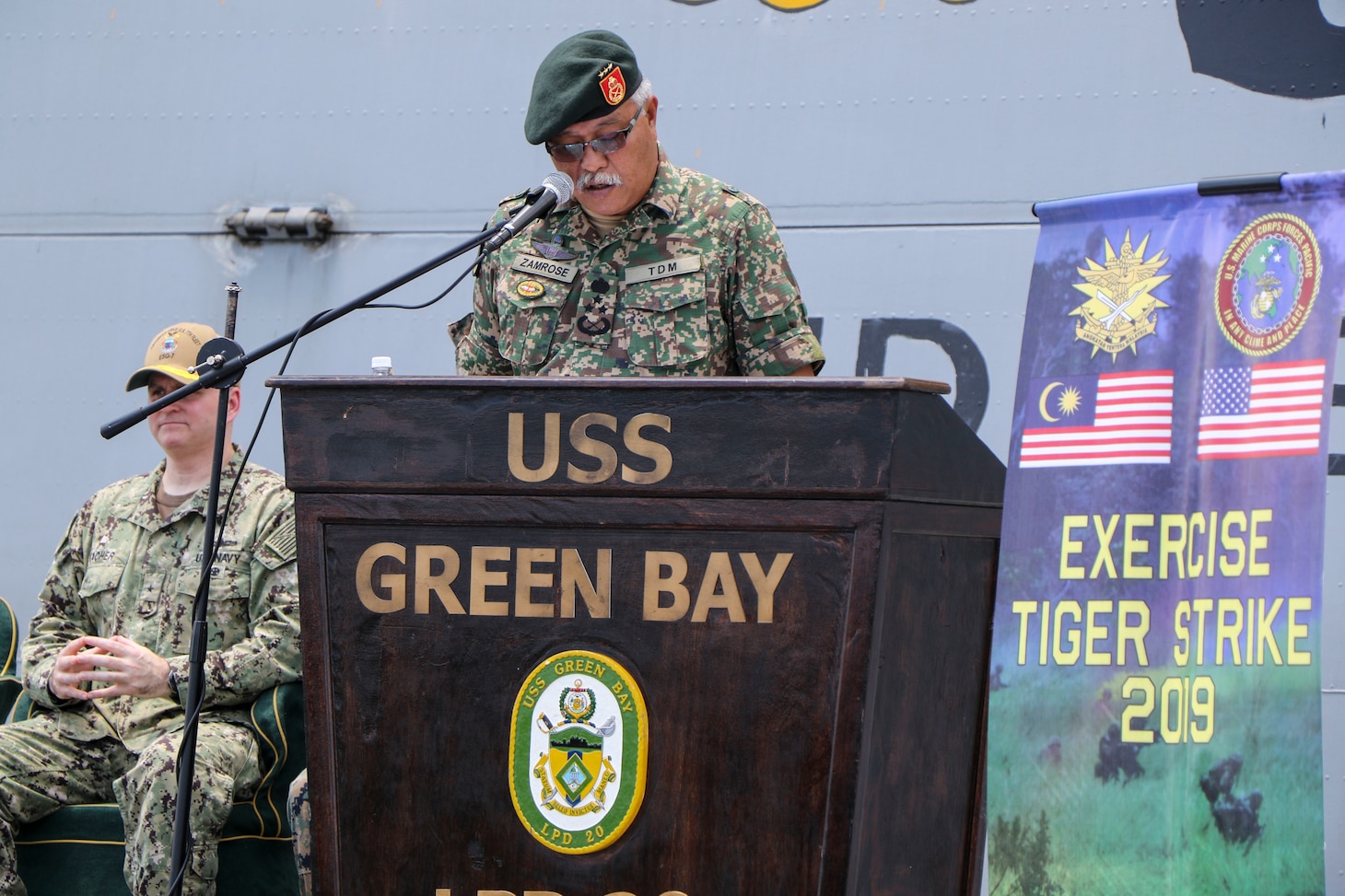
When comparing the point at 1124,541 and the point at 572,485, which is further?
the point at 1124,541

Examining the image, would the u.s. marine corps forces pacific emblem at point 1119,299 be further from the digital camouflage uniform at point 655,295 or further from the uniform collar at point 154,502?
the uniform collar at point 154,502

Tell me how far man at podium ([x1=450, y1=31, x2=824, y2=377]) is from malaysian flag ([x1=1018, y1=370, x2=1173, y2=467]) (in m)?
0.40

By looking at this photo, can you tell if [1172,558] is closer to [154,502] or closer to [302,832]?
[302,832]

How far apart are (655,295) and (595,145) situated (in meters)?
0.25

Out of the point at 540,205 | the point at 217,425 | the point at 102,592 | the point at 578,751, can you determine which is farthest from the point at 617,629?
the point at 102,592

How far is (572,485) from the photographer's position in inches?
67.0

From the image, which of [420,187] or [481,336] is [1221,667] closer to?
[481,336]

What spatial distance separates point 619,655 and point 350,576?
1.16 feet

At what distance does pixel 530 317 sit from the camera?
2.29m

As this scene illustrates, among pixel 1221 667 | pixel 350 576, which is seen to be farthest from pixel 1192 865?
pixel 350 576

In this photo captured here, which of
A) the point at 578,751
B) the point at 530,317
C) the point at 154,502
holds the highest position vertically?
the point at 530,317

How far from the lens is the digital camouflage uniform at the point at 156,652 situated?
9.30 feet

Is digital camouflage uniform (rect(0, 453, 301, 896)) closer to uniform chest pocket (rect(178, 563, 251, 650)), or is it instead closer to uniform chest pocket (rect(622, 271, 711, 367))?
uniform chest pocket (rect(178, 563, 251, 650))

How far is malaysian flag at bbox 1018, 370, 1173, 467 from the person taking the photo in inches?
74.3
